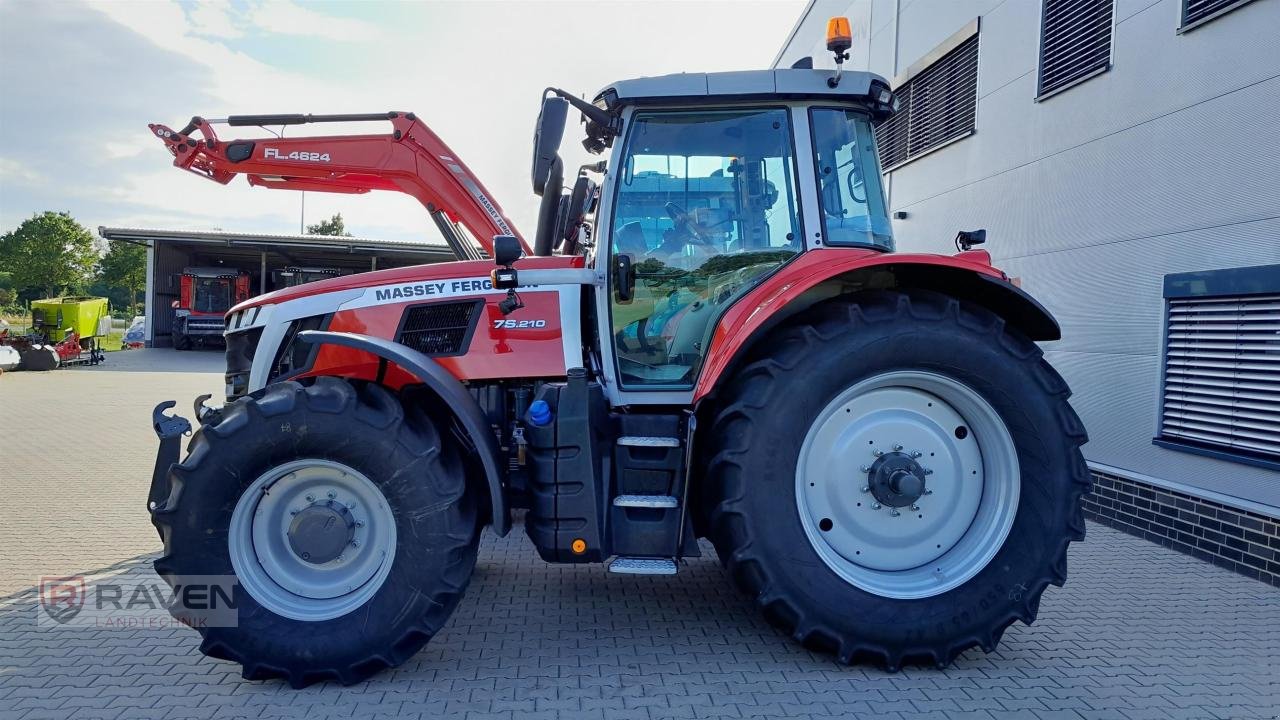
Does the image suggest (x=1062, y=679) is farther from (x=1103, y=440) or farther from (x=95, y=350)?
(x=95, y=350)

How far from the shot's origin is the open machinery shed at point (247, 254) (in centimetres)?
2572

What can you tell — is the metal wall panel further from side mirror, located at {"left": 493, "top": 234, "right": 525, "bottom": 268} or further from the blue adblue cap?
side mirror, located at {"left": 493, "top": 234, "right": 525, "bottom": 268}

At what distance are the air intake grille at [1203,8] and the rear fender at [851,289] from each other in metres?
2.68

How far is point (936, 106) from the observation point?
854 cm

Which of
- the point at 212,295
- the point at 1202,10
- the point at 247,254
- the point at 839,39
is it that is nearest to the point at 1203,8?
the point at 1202,10

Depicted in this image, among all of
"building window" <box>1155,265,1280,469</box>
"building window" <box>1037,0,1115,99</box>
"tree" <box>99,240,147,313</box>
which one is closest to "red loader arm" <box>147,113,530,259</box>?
"building window" <box>1037,0,1115,99</box>

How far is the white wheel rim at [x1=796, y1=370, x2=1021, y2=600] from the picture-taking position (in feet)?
A: 11.0

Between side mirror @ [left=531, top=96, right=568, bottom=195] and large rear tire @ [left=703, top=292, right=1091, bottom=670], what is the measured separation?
1154mm

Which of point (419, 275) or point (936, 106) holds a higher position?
point (936, 106)

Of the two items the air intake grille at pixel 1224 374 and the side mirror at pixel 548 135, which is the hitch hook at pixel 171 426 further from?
the air intake grille at pixel 1224 374

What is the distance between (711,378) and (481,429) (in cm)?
95

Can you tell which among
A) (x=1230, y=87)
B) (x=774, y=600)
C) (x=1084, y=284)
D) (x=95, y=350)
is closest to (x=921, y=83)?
(x=1084, y=284)

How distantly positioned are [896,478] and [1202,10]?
3971mm

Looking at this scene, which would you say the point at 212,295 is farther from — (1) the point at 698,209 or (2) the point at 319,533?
(1) the point at 698,209
